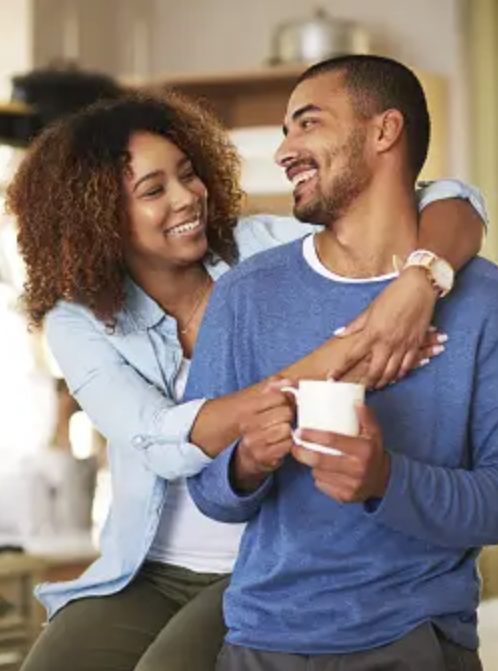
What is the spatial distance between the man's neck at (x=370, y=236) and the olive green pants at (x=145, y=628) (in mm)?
492

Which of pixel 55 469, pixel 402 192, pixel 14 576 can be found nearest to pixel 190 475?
pixel 402 192

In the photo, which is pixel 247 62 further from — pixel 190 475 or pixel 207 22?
pixel 190 475

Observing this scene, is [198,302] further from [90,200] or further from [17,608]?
[17,608]

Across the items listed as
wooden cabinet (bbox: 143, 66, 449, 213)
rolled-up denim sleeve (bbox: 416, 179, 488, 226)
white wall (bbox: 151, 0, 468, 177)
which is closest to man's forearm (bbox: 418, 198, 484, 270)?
rolled-up denim sleeve (bbox: 416, 179, 488, 226)

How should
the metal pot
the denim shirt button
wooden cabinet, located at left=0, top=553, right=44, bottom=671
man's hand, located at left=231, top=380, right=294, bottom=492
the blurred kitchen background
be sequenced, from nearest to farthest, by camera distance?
man's hand, located at left=231, top=380, right=294, bottom=492 < the denim shirt button < wooden cabinet, located at left=0, top=553, right=44, bottom=671 < the blurred kitchen background < the metal pot

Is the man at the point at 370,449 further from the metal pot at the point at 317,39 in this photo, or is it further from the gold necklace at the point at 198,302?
the metal pot at the point at 317,39

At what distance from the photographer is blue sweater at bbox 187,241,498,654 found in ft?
5.90

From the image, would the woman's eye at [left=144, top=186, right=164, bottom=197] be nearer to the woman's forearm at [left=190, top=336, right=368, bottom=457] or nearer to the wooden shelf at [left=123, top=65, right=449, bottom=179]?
the woman's forearm at [left=190, top=336, right=368, bottom=457]

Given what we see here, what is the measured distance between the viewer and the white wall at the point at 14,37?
5.25 m

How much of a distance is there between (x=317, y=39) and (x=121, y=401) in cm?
343

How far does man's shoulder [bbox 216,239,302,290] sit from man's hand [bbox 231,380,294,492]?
191 mm

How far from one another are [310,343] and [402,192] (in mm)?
218

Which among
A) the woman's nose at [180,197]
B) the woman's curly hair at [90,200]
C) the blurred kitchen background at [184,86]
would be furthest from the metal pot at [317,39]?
the woman's nose at [180,197]

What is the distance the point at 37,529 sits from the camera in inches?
157
